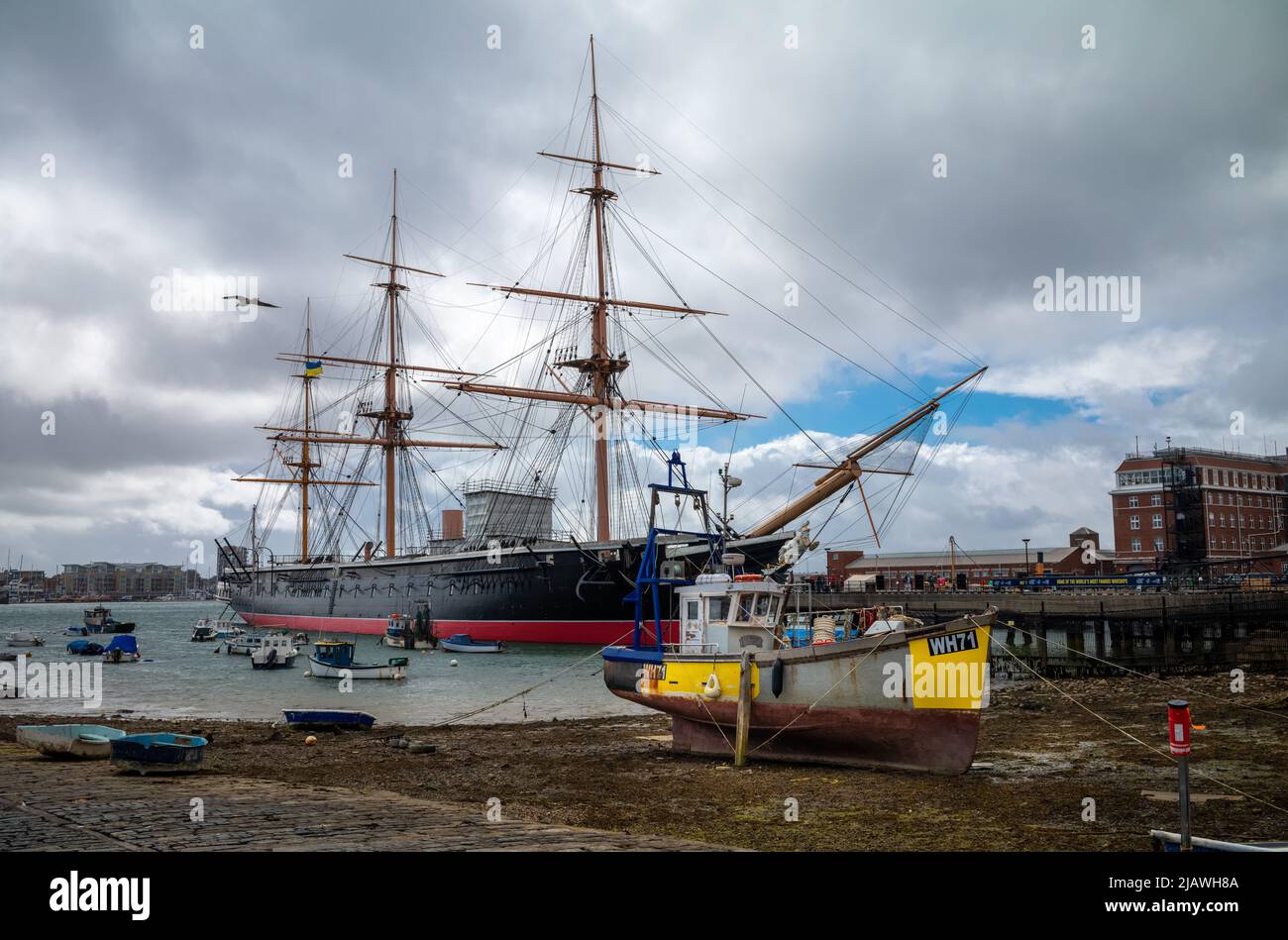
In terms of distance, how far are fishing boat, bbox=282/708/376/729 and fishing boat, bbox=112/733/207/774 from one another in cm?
941

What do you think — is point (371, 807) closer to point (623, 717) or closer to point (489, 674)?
point (623, 717)

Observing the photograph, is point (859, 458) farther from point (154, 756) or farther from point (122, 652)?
point (122, 652)

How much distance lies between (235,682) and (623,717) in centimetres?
2456

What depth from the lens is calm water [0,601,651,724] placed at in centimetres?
3206

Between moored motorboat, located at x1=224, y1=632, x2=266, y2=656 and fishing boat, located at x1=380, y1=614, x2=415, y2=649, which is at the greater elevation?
fishing boat, located at x1=380, y1=614, x2=415, y2=649

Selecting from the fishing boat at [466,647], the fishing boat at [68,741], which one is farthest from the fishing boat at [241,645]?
the fishing boat at [68,741]

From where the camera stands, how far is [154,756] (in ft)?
50.3

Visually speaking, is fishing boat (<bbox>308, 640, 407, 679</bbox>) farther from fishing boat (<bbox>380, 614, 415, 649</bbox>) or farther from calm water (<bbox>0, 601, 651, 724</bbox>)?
fishing boat (<bbox>380, 614, 415, 649</bbox>)

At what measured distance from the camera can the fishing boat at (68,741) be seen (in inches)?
678

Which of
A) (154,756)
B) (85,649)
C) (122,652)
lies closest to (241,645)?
(122,652)

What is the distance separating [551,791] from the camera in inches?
623

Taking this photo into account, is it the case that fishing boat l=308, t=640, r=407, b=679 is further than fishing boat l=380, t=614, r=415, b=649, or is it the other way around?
fishing boat l=380, t=614, r=415, b=649

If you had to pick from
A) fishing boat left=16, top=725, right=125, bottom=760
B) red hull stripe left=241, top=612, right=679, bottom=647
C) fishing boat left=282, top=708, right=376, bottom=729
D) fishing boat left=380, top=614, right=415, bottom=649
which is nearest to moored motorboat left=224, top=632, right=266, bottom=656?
fishing boat left=380, top=614, right=415, bottom=649
